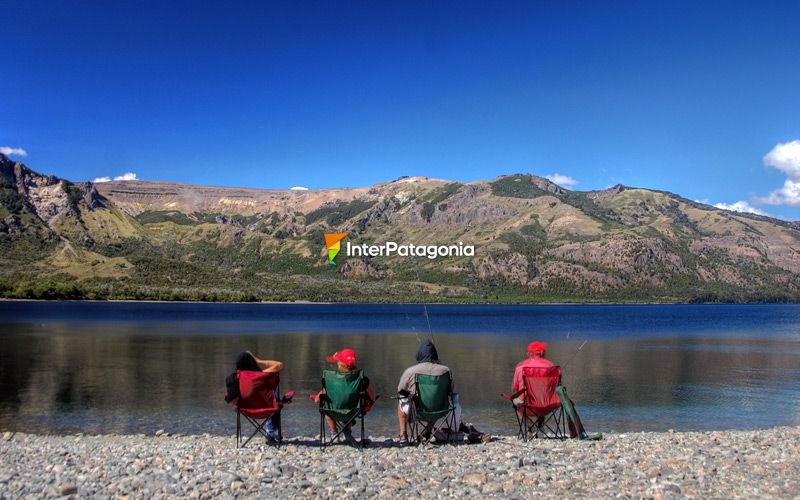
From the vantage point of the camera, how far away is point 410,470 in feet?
32.2

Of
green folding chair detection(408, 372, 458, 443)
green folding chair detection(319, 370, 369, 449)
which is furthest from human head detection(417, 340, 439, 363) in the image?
green folding chair detection(319, 370, 369, 449)

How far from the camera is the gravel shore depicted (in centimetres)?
862

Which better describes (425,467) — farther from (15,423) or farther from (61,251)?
(61,251)

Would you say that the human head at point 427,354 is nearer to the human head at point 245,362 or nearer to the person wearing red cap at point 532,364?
the person wearing red cap at point 532,364

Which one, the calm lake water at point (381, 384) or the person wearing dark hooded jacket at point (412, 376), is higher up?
the person wearing dark hooded jacket at point (412, 376)

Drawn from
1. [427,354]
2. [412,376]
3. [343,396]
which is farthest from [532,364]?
[343,396]

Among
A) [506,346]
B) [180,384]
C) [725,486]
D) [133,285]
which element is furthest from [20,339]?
[133,285]

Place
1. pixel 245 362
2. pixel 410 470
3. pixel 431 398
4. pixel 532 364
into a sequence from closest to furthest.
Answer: pixel 410 470
pixel 245 362
pixel 431 398
pixel 532 364

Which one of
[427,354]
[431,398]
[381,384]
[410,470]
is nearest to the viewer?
[410,470]

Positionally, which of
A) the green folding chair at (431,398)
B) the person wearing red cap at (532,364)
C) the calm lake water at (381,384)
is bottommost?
the calm lake water at (381,384)

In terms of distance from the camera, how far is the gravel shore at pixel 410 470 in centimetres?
862

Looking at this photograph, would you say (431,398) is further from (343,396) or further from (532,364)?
(532,364)

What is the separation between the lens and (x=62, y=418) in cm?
1770

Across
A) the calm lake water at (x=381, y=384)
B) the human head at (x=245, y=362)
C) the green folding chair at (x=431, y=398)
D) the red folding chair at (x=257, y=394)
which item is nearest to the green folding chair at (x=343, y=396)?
the red folding chair at (x=257, y=394)
